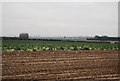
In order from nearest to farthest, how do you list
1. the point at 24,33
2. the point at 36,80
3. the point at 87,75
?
the point at 36,80 < the point at 87,75 < the point at 24,33

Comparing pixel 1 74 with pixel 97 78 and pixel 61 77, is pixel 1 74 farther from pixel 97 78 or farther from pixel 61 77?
pixel 97 78

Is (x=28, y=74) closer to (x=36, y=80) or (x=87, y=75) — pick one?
(x=36, y=80)

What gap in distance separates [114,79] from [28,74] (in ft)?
12.8

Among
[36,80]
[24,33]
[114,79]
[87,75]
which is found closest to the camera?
[36,80]

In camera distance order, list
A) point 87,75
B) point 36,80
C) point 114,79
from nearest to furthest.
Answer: point 36,80 → point 114,79 → point 87,75

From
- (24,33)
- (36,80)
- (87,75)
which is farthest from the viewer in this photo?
(24,33)

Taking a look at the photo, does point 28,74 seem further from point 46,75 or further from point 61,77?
point 61,77

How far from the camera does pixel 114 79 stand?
8219 millimetres

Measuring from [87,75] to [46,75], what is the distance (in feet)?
6.25

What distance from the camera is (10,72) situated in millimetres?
9195

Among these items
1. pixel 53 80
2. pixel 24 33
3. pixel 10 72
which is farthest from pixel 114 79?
pixel 24 33

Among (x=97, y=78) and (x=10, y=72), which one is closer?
(x=97, y=78)

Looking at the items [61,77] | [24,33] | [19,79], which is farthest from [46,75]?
[24,33]

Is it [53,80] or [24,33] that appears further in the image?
[24,33]
